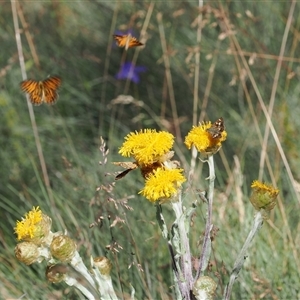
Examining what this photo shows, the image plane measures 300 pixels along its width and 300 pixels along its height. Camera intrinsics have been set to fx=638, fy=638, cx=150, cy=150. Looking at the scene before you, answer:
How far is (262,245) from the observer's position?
5.86ft

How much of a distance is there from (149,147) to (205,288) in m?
0.27

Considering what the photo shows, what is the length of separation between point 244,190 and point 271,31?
912 millimetres

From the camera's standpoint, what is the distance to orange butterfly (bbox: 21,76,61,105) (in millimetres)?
1865

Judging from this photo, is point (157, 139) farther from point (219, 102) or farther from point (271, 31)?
point (271, 31)

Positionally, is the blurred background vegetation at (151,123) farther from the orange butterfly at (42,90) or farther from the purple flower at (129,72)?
the orange butterfly at (42,90)

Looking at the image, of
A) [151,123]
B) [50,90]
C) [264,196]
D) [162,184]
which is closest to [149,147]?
[162,184]

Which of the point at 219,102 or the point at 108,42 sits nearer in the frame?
the point at 219,102

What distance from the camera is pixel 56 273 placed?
118 centimetres

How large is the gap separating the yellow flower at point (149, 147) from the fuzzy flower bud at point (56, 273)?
0.25 m

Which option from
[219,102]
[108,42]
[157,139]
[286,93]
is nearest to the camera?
[157,139]

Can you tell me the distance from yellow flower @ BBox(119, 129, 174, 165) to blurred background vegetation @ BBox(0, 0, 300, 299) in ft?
1.46

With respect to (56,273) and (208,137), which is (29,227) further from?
(208,137)

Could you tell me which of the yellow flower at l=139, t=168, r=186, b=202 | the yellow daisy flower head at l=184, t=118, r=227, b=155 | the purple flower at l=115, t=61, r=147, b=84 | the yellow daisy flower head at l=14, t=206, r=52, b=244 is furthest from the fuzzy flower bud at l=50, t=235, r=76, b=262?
the purple flower at l=115, t=61, r=147, b=84

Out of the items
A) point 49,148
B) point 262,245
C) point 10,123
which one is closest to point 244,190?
point 262,245
